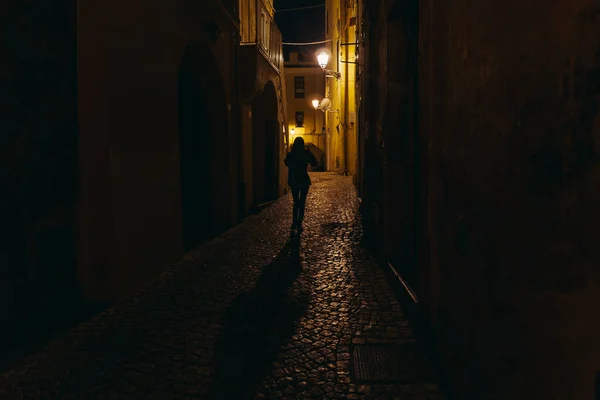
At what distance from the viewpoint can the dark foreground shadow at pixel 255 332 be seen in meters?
3.40

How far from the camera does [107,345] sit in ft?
13.3

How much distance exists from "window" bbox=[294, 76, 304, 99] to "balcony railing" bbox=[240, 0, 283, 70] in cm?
2760

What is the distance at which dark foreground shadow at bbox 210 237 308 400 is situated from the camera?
3.40m

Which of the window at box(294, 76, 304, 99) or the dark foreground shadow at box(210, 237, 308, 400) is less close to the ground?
the window at box(294, 76, 304, 99)

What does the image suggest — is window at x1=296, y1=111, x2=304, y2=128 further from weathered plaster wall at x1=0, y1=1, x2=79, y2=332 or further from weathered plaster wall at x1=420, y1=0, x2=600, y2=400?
weathered plaster wall at x1=420, y1=0, x2=600, y2=400

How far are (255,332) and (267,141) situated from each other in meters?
10.9

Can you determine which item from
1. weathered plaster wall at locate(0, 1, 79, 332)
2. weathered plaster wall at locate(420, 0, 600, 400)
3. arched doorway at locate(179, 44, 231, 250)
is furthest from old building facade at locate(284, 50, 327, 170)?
weathered plaster wall at locate(420, 0, 600, 400)

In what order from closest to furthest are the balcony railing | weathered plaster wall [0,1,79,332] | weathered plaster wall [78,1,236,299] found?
weathered plaster wall [0,1,79,332], weathered plaster wall [78,1,236,299], the balcony railing

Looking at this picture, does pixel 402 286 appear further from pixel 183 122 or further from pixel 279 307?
pixel 183 122

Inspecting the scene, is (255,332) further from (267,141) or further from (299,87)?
(299,87)

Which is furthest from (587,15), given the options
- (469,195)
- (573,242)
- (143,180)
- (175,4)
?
(175,4)

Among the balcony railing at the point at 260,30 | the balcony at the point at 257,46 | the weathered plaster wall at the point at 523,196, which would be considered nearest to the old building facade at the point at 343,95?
the balcony railing at the point at 260,30

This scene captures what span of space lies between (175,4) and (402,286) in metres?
5.11

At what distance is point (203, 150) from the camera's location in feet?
30.7
